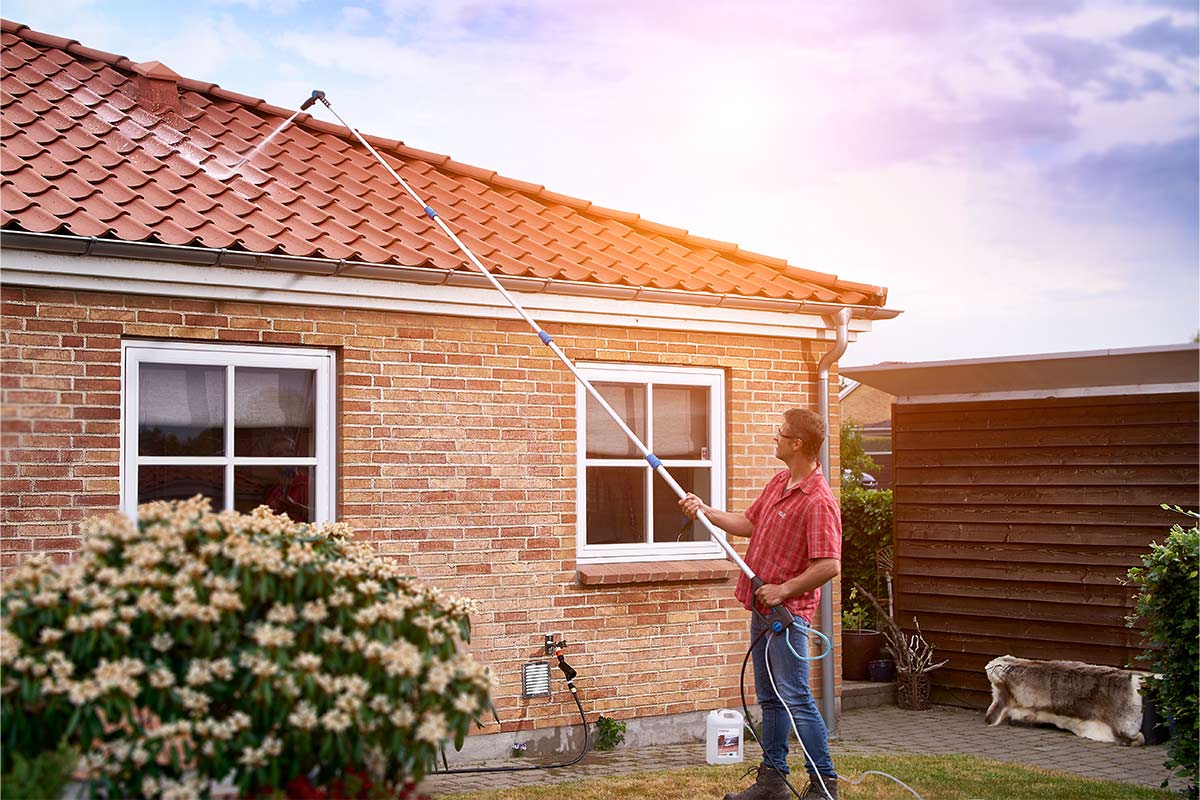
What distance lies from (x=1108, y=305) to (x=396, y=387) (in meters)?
11.1

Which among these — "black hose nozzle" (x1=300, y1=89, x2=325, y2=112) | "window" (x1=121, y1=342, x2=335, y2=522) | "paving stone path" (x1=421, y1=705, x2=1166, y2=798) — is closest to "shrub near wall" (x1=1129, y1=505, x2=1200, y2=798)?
"paving stone path" (x1=421, y1=705, x2=1166, y2=798)

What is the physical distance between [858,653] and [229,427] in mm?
6031

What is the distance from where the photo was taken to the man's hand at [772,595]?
601cm

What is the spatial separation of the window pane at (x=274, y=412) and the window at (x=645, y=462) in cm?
181

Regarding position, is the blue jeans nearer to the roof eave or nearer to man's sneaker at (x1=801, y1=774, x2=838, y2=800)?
man's sneaker at (x1=801, y1=774, x2=838, y2=800)

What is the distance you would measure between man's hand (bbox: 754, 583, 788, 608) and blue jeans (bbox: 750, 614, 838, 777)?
23 cm

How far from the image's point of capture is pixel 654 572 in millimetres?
8016

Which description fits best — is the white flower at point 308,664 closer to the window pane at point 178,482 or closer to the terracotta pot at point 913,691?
the window pane at point 178,482

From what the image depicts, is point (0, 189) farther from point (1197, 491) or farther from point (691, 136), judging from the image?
point (1197, 491)

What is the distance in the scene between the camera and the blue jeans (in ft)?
20.0

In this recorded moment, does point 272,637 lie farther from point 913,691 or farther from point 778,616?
point 913,691

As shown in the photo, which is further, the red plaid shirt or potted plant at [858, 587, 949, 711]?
potted plant at [858, 587, 949, 711]

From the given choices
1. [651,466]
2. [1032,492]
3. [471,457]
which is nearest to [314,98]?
[471,457]

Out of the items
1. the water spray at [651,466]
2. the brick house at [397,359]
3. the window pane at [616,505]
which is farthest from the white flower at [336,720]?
the window pane at [616,505]
